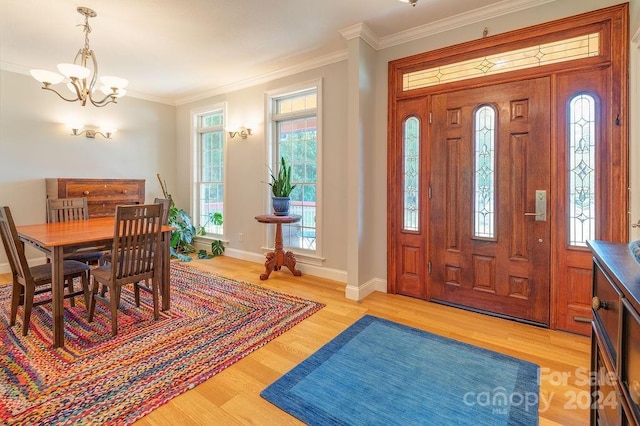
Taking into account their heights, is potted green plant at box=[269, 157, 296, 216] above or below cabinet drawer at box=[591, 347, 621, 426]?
above

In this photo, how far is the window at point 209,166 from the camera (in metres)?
5.40

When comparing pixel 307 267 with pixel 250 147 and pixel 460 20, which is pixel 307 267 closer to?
pixel 250 147

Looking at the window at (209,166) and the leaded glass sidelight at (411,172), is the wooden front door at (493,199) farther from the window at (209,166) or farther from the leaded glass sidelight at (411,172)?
the window at (209,166)

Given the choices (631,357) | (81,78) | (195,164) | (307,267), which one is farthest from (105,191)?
(631,357)

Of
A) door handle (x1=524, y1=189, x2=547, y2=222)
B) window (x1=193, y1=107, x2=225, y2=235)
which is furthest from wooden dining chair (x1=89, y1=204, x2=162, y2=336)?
door handle (x1=524, y1=189, x2=547, y2=222)

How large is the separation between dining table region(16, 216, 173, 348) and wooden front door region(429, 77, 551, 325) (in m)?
2.67

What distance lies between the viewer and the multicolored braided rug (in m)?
1.71

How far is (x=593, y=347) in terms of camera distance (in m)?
1.28

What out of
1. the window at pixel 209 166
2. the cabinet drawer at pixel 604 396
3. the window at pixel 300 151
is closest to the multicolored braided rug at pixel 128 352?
the window at pixel 300 151

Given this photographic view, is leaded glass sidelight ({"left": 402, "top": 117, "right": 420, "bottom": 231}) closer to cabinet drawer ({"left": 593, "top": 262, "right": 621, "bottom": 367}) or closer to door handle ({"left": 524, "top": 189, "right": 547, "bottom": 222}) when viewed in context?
door handle ({"left": 524, "top": 189, "right": 547, "bottom": 222})

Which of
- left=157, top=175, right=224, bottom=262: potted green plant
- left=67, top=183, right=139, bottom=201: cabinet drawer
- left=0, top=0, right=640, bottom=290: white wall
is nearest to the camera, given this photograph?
left=0, top=0, right=640, bottom=290: white wall

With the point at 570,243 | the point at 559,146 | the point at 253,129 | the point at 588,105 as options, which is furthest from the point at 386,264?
the point at 253,129

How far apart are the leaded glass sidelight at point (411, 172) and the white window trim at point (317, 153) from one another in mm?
1087

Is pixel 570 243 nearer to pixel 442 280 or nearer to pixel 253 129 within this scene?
pixel 442 280
